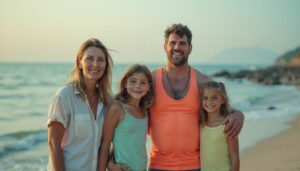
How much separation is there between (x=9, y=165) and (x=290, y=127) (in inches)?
353

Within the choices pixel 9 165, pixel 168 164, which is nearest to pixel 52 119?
pixel 168 164

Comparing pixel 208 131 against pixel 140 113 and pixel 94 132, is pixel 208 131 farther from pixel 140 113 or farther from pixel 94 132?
pixel 94 132

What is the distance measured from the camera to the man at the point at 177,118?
4328 millimetres

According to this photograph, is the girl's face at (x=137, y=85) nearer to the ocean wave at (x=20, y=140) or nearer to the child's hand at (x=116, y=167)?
the child's hand at (x=116, y=167)

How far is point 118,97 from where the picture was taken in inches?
172

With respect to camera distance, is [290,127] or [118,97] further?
[290,127]

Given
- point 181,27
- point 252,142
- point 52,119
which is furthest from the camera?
point 252,142

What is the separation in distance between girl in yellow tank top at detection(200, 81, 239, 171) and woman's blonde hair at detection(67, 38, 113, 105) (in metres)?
1.11

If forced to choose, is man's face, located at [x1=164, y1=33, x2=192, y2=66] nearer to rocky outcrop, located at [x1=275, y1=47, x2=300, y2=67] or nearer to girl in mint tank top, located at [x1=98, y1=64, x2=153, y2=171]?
girl in mint tank top, located at [x1=98, y1=64, x2=153, y2=171]

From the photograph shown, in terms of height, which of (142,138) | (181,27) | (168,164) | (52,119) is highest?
(181,27)

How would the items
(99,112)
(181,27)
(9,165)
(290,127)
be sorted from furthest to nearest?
1. (290,127)
2. (9,165)
3. (181,27)
4. (99,112)

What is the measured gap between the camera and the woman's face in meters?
3.87

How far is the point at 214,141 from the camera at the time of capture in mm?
4305

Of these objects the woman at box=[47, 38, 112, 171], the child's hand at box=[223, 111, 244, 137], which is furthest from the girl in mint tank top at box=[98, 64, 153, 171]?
the child's hand at box=[223, 111, 244, 137]
